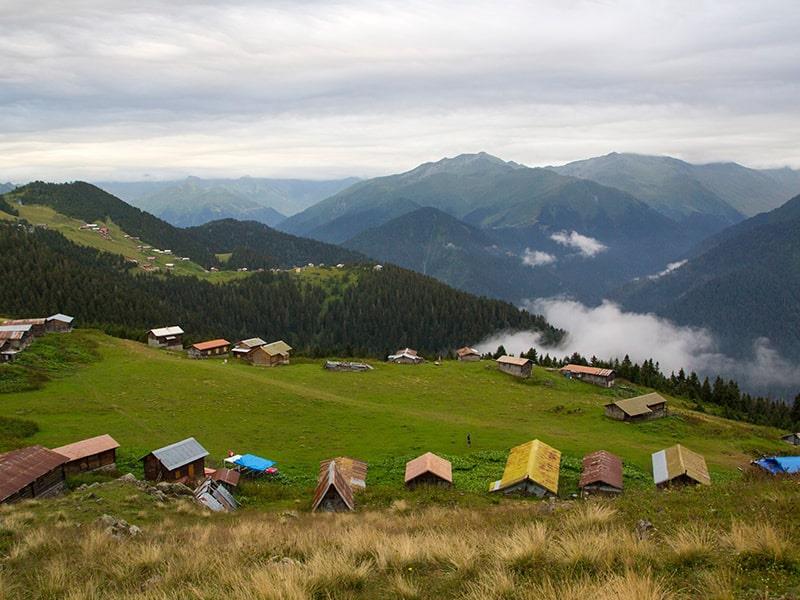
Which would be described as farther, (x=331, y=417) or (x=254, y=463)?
(x=331, y=417)

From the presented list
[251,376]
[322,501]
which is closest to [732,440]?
[322,501]

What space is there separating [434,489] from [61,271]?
139 meters

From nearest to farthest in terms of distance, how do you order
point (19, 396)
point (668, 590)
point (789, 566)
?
point (668, 590) < point (789, 566) < point (19, 396)

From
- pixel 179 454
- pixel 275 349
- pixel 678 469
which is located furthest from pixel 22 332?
pixel 678 469

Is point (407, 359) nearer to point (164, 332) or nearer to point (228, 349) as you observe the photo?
point (228, 349)

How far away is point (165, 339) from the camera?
111000 mm

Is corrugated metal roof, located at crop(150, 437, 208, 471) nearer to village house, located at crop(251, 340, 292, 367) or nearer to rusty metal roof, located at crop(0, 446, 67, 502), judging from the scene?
rusty metal roof, located at crop(0, 446, 67, 502)

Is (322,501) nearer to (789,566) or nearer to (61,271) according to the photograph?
(789,566)

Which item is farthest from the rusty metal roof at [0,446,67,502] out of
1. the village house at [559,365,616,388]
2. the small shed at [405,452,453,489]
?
the village house at [559,365,616,388]

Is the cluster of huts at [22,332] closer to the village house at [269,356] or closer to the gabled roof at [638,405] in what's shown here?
the village house at [269,356]

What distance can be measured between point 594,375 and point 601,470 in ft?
202

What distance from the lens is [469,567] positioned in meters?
9.54

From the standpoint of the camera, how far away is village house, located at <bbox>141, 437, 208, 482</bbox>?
138ft

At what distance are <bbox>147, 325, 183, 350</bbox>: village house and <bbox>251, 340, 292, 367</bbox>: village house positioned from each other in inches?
731
